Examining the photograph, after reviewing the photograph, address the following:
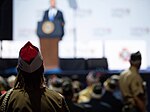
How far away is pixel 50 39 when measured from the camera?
7645 millimetres

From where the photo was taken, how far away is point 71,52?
27.9 feet

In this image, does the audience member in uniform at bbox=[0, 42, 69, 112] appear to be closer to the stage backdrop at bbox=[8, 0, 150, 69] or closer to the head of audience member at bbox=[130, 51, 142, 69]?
the head of audience member at bbox=[130, 51, 142, 69]

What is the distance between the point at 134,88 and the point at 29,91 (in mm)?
2740

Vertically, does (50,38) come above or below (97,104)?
above

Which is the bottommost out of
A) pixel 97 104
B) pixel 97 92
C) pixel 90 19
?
pixel 97 104

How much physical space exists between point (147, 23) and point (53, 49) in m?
2.98

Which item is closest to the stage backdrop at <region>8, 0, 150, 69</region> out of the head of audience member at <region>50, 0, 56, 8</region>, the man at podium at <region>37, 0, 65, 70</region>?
the head of audience member at <region>50, 0, 56, 8</region>

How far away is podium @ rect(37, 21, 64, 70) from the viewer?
751 cm

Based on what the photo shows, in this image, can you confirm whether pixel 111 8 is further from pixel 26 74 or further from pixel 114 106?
pixel 26 74

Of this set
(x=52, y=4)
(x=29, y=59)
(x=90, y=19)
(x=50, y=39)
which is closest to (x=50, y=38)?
(x=50, y=39)

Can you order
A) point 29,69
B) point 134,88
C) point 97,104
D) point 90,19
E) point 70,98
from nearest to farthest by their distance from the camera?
point 29,69 < point 70,98 < point 97,104 < point 134,88 < point 90,19

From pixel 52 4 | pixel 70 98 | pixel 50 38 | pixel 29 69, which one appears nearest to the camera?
pixel 29 69

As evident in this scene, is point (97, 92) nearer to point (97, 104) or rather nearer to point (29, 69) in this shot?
point (97, 104)

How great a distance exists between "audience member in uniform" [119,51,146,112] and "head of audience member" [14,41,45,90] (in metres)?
2.62
